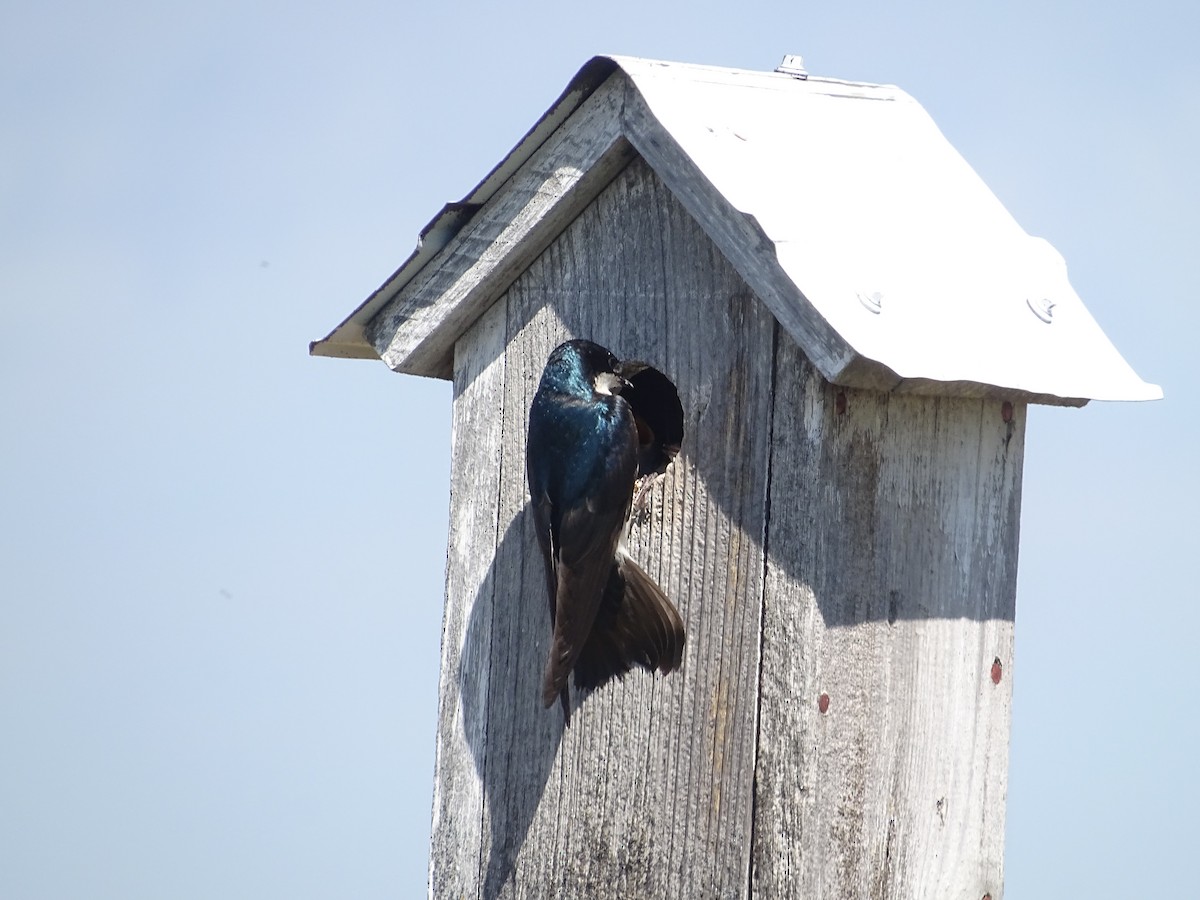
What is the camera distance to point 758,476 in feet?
9.11

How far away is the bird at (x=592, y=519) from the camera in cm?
282

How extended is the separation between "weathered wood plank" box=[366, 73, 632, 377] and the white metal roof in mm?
38

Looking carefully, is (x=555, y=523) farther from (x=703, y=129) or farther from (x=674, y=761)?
(x=703, y=129)

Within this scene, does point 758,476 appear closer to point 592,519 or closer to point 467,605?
point 592,519

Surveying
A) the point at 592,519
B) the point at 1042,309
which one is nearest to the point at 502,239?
the point at 592,519

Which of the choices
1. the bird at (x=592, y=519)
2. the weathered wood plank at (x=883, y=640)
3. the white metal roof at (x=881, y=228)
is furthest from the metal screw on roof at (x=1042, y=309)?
the bird at (x=592, y=519)

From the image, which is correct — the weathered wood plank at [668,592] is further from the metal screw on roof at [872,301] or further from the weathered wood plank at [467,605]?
the metal screw on roof at [872,301]

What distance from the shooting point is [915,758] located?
295 cm

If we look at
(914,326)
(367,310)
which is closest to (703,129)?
(914,326)

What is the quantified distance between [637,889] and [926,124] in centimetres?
148

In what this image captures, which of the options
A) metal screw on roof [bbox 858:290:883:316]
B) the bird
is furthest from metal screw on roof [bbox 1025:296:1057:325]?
the bird

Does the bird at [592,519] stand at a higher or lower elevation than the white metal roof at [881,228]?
lower

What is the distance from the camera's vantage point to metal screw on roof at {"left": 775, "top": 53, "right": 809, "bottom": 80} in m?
3.30

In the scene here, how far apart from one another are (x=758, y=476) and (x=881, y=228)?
46 cm
